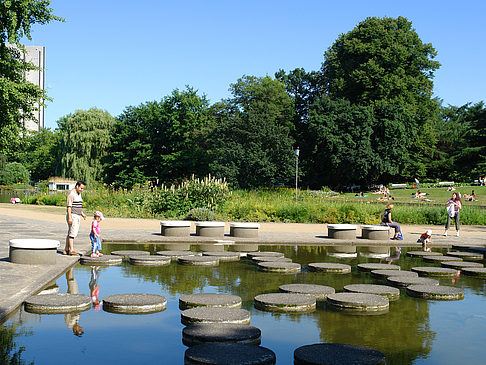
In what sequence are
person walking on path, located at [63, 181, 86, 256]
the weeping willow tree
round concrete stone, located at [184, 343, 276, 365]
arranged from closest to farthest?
round concrete stone, located at [184, 343, 276, 365] → person walking on path, located at [63, 181, 86, 256] → the weeping willow tree

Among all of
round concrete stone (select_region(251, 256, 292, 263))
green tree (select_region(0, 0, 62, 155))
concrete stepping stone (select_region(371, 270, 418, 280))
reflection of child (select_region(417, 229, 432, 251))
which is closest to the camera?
concrete stepping stone (select_region(371, 270, 418, 280))

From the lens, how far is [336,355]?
204 inches

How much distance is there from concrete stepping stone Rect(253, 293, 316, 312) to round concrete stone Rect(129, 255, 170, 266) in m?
3.95

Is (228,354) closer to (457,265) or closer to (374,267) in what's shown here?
(374,267)

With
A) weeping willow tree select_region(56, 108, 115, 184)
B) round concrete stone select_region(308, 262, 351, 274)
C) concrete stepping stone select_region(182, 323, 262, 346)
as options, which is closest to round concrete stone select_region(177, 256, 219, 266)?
round concrete stone select_region(308, 262, 351, 274)

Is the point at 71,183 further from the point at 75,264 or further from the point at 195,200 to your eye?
A: the point at 75,264

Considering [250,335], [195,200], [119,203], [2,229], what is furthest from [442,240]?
[119,203]

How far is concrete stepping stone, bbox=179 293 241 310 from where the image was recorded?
7.35 metres

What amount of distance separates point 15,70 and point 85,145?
111 ft

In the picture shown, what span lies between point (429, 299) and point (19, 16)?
24.9 m

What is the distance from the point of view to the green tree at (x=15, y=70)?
24.7 m

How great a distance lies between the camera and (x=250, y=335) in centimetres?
580

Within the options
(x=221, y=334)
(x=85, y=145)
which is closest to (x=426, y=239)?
(x=221, y=334)

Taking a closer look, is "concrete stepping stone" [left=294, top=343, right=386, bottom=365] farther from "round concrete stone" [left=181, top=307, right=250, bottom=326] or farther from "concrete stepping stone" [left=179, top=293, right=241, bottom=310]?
"concrete stepping stone" [left=179, top=293, right=241, bottom=310]
